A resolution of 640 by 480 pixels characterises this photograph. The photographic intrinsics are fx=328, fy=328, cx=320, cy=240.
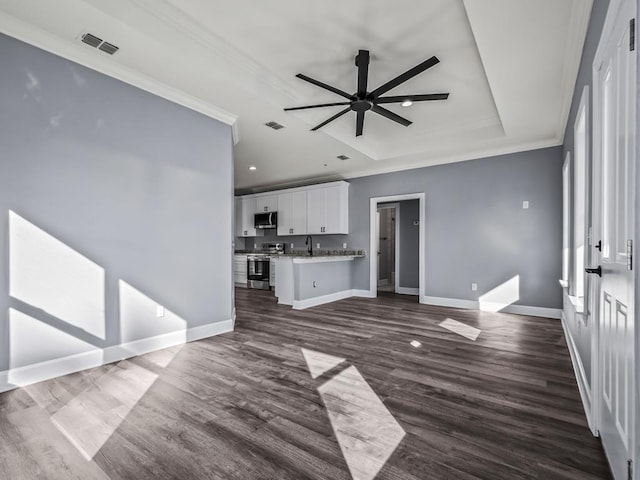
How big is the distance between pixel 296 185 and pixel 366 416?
6.44 m

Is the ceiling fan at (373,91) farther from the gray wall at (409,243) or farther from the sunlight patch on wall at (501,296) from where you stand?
the gray wall at (409,243)

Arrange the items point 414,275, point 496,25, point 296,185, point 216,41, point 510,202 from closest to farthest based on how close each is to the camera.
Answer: point 496,25, point 216,41, point 510,202, point 414,275, point 296,185

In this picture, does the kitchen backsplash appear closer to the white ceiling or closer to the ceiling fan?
the white ceiling

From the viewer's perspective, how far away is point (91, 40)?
2496mm

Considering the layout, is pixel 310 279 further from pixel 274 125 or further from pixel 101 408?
pixel 101 408

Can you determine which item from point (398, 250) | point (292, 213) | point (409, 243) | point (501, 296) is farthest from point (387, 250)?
point (501, 296)

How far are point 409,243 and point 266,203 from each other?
355 centimetres

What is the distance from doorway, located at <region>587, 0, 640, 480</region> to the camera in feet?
3.88

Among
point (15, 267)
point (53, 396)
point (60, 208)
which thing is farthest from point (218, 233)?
point (53, 396)

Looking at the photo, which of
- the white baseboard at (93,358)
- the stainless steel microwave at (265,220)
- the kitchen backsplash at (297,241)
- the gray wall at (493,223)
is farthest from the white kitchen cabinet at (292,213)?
the white baseboard at (93,358)

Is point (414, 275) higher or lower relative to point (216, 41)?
lower

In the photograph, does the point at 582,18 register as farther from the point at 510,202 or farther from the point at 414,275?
the point at 414,275

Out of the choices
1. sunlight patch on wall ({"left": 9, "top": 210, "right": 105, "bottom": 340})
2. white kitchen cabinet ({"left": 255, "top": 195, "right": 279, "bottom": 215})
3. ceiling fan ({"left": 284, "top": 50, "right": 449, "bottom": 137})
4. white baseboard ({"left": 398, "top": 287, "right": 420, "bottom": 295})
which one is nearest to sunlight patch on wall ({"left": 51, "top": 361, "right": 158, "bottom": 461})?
sunlight patch on wall ({"left": 9, "top": 210, "right": 105, "bottom": 340})

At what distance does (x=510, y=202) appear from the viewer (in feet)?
16.5
